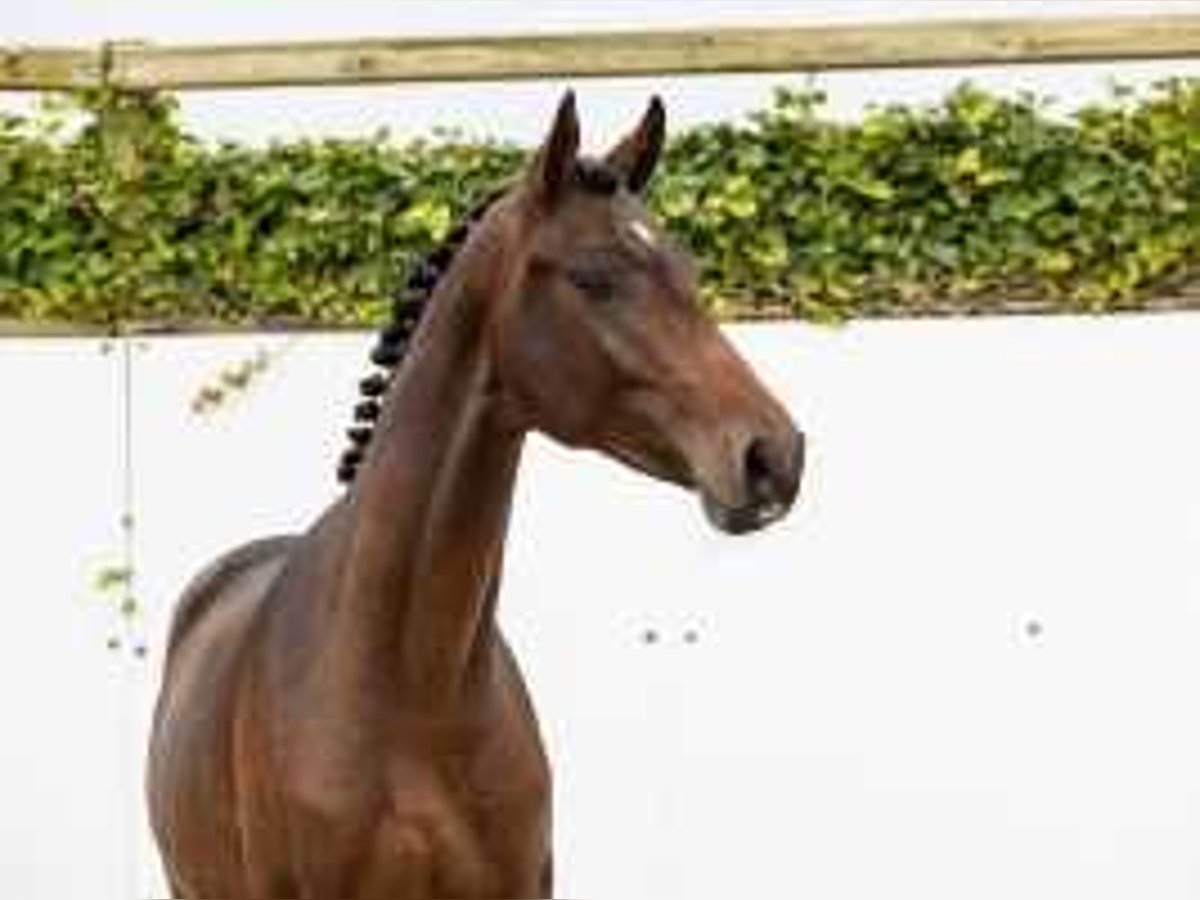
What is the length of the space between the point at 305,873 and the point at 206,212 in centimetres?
267

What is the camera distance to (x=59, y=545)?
5.79 m

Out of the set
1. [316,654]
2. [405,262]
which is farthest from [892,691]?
[316,654]

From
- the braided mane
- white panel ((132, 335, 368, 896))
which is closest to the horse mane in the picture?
the braided mane

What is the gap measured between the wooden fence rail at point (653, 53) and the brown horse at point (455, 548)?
2.12 m

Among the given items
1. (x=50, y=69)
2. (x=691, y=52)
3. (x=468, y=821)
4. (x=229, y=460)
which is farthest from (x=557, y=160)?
(x=50, y=69)

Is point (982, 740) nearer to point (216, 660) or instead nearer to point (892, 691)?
point (892, 691)

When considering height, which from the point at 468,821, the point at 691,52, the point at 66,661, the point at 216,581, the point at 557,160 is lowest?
the point at 468,821

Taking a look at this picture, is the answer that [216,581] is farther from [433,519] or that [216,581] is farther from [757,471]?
[757,471]

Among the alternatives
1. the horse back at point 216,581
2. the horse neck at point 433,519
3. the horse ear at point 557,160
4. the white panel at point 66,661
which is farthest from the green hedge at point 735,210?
the horse ear at point 557,160

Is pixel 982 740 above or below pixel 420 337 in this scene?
below

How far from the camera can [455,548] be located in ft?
10.9

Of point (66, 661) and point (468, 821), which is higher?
point (66, 661)

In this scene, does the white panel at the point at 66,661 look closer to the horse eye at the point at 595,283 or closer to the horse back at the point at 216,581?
the horse back at the point at 216,581

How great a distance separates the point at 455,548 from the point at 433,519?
5cm
